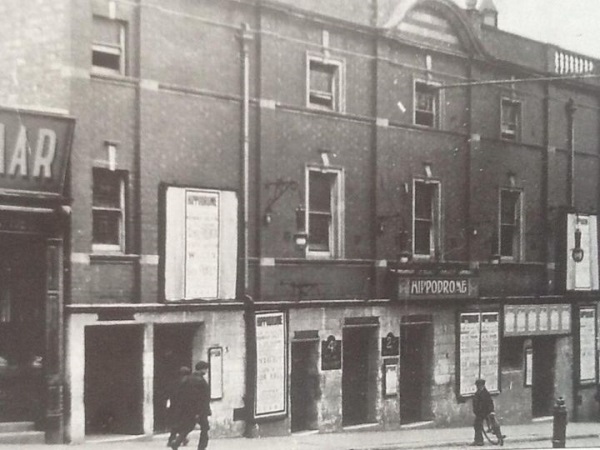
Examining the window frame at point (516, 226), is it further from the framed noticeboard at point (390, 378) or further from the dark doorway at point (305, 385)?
the dark doorway at point (305, 385)

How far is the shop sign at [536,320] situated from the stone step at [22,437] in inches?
327

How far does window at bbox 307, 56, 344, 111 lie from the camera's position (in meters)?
15.5

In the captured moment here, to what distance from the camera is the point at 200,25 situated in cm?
1353

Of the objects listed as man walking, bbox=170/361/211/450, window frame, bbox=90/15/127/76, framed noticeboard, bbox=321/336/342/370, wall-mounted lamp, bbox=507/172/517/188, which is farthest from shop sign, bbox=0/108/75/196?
wall-mounted lamp, bbox=507/172/517/188

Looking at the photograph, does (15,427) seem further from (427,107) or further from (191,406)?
(427,107)

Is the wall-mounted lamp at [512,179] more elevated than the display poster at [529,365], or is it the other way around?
the wall-mounted lamp at [512,179]

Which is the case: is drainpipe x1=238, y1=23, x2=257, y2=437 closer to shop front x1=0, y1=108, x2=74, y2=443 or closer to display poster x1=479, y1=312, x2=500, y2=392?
shop front x1=0, y1=108, x2=74, y2=443

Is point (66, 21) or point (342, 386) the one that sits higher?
point (66, 21)

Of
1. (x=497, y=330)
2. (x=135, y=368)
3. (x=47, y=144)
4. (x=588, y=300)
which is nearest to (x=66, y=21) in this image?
(x=47, y=144)

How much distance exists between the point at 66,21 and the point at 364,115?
5.67 m

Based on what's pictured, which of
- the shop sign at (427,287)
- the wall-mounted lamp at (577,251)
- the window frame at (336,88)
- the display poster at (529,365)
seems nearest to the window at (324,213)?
the window frame at (336,88)

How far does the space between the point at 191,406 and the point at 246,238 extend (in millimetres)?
3078

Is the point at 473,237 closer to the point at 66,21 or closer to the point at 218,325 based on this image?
the point at 218,325

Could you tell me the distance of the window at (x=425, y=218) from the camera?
16.7m
